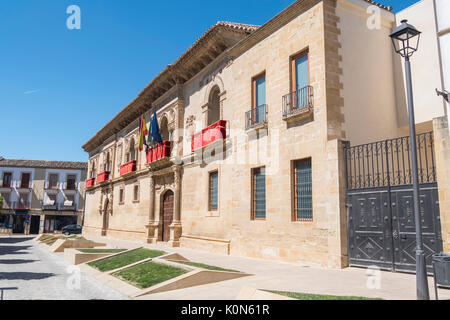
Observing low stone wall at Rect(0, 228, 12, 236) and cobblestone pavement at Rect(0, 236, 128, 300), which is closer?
cobblestone pavement at Rect(0, 236, 128, 300)

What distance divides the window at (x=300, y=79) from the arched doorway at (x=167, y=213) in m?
10.4

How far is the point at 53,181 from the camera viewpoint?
50.0 m

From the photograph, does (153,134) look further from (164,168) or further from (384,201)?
(384,201)

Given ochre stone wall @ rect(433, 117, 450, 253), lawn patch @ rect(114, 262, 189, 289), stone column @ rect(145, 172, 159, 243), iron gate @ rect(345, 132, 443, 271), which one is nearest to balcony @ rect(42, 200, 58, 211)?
stone column @ rect(145, 172, 159, 243)

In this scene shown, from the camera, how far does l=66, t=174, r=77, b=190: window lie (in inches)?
1990

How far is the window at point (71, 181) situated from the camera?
50.5 metres

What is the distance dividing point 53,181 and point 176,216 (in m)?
38.7

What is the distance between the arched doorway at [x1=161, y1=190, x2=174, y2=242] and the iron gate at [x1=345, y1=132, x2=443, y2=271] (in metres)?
11.7

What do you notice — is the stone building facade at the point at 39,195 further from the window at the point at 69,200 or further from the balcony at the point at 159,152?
the balcony at the point at 159,152

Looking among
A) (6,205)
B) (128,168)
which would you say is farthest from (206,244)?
(6,205)

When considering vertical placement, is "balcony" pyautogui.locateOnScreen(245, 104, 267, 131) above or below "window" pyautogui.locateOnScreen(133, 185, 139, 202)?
above

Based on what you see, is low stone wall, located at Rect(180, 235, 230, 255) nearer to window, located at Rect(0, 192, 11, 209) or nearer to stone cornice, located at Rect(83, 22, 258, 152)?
stone cornice, located at Rect(83, 22, 258, 152)

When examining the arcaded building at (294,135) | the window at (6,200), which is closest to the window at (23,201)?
the window at (6,200)

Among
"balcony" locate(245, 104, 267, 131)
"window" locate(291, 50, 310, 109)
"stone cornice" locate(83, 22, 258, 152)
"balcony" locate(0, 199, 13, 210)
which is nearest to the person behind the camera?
"window" locate(291, 50, 310, 109)
